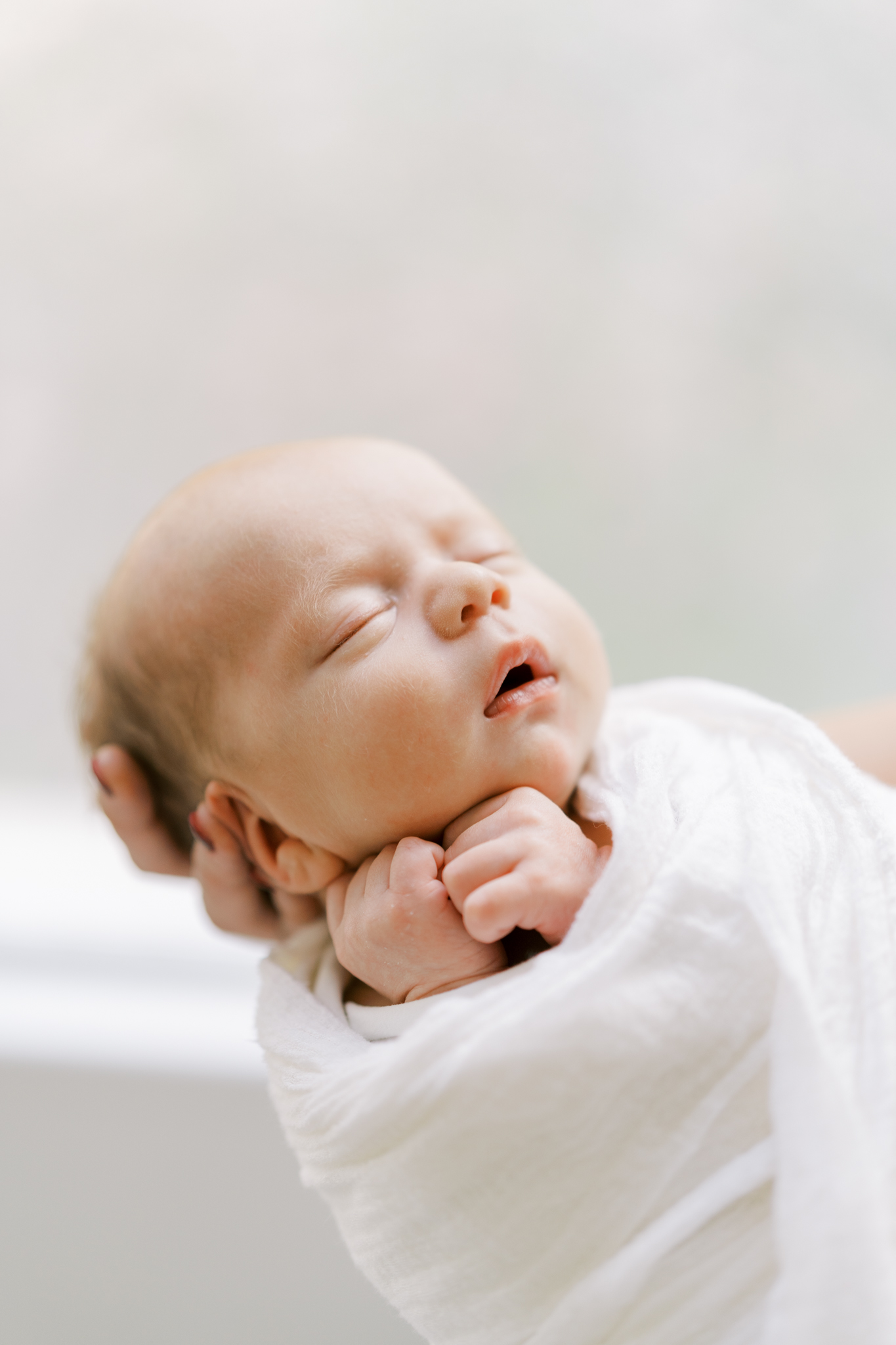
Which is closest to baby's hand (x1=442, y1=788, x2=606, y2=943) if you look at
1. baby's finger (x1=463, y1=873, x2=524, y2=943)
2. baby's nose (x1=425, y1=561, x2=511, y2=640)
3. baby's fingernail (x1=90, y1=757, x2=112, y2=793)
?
baby's finger (x1=463, y1=873, x2=524, y2=943)

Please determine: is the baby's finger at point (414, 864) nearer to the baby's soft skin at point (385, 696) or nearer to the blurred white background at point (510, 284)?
the baby's soft skin at point (385, 696)

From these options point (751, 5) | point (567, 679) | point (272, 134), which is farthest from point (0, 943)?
point (751, 5)

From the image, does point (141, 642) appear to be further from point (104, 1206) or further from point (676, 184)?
point (676, 184)

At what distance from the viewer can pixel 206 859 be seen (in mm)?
880

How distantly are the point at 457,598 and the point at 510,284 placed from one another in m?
0.78

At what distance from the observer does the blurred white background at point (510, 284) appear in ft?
4.11

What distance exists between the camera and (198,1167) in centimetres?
112

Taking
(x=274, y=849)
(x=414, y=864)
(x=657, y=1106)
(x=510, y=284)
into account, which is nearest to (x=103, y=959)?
(x=274, y=849)

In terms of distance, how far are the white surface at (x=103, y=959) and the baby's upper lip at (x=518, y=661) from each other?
507 millimetres

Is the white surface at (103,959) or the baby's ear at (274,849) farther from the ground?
the baby's ear at (274,849)

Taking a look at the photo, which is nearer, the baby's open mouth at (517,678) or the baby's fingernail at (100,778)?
the baby's open mouth at (517,678)

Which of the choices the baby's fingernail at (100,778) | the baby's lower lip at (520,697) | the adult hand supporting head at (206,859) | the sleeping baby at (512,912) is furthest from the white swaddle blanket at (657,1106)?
the baby's fingernail at (100,778)

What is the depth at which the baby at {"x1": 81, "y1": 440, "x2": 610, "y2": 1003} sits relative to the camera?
26.1 inches

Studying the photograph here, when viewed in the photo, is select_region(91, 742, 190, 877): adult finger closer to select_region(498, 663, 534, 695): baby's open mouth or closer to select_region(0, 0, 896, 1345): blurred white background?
select_region(498, 663, 534, 695): baby's open mouth
